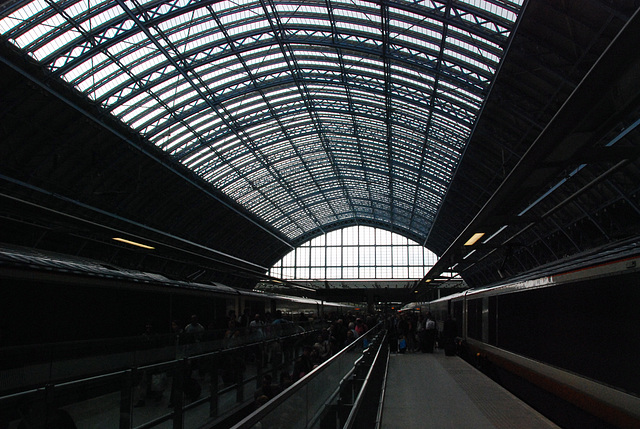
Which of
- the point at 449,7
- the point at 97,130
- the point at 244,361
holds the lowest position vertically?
the point at 244,361

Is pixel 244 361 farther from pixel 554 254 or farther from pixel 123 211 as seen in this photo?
pixel 554 254

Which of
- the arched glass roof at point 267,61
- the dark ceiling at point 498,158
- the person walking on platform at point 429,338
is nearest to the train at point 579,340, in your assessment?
the dark ceiling at point 498,158

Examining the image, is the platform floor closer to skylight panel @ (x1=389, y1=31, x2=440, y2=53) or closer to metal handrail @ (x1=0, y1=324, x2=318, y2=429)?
metal handrail @ (x1=0, y1=324, x2=318, y2=429)

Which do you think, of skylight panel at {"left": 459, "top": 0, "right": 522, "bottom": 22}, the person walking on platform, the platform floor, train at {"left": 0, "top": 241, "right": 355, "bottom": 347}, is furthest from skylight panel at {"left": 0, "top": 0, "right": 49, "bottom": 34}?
the person walking on platform

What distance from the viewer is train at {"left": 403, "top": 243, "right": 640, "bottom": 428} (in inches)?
298

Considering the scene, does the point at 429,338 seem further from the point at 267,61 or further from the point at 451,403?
the point at 267,61

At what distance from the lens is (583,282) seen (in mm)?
9297

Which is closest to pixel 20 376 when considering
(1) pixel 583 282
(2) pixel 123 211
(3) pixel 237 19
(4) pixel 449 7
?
(1) pixel 583 282

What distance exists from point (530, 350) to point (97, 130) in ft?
94.4

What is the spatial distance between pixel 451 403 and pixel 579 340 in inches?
116

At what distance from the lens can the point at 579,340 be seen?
942cm

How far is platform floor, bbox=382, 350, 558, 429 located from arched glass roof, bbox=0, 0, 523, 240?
15.2m

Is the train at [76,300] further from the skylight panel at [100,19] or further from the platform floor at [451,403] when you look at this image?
the skylight panel at [100,19]

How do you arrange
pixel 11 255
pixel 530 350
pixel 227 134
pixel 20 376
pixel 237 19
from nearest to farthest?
pixel 20 376
pixel 11 255
pixel 530 350
pixel 237 19
pixel 227 134
